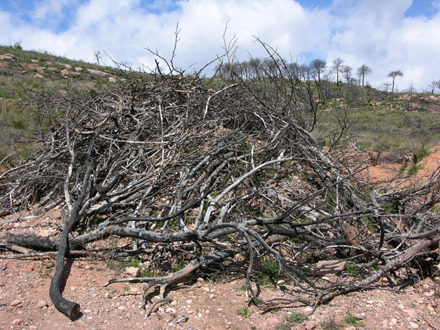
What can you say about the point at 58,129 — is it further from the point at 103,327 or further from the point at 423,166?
the point at 423,166

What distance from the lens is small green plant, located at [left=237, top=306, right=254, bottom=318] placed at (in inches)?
87.7

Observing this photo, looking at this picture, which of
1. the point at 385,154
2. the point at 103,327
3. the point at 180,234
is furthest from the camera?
the point at 385,154

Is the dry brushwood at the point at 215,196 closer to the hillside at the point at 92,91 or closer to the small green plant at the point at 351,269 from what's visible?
the small green plant at the point at 351,269

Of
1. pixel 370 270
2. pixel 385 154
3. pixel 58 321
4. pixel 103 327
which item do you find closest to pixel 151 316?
pixel 103 327

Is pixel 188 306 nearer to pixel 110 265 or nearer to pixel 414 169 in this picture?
pixel 110 265

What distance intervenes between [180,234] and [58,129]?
3357 mm

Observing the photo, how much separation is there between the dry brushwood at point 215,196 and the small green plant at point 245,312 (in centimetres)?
11

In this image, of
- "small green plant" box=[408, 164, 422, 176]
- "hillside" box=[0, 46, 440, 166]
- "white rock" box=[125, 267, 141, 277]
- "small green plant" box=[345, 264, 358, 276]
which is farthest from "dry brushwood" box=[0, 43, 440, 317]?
"small green plant" box=[408, 164, 422, 176]

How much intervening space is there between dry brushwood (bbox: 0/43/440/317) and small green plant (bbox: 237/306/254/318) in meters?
0.11

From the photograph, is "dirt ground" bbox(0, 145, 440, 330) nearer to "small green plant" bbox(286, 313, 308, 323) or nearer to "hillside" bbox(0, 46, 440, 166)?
"small green plant" bbox(286, 313, 308, 323)

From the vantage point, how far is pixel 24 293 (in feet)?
7.88

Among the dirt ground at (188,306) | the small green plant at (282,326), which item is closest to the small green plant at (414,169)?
the dirt ground at (188,306)

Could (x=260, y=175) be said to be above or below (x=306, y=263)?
above

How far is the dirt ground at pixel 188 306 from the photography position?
2092 millimetres
